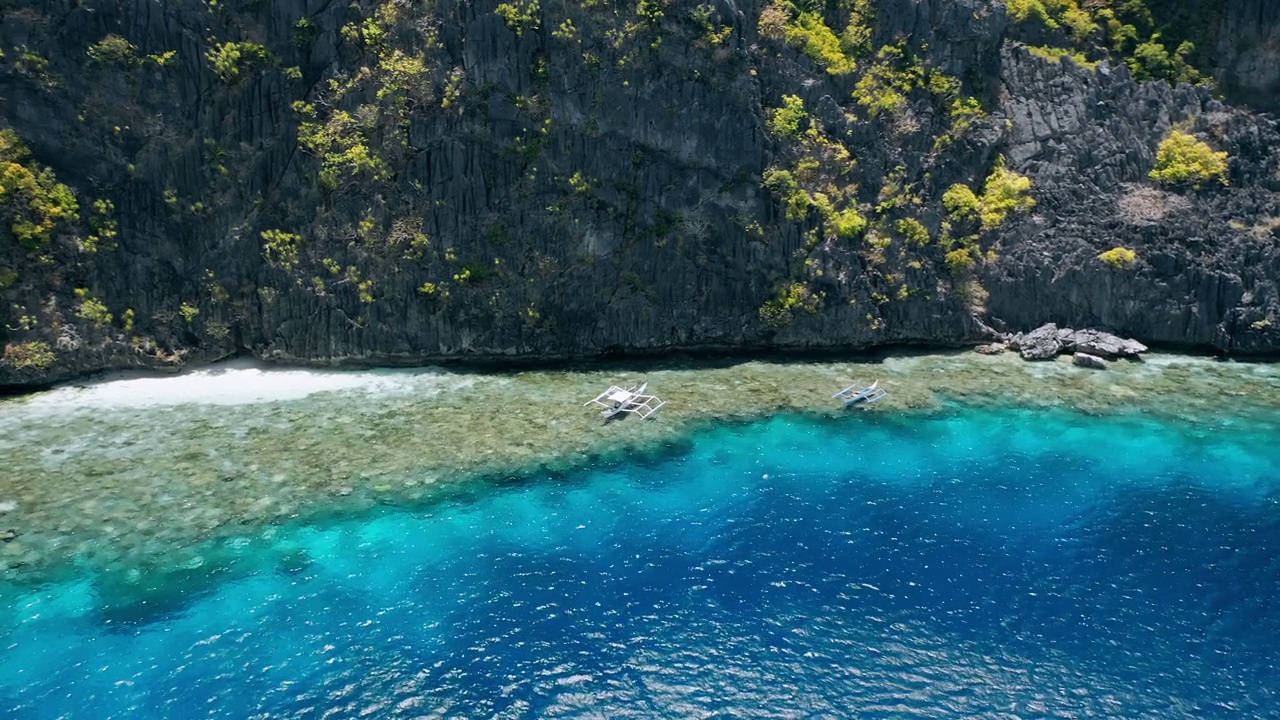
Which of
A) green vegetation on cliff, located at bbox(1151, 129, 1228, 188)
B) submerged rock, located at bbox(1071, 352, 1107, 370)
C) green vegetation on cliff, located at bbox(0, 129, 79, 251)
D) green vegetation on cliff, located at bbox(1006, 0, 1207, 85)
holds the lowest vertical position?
submerged rock, located at bbox(1071, 352, 1107, 370)

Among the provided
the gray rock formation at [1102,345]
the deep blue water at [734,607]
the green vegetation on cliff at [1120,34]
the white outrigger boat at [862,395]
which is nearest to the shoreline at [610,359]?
the gray rock formation at [1102,345]

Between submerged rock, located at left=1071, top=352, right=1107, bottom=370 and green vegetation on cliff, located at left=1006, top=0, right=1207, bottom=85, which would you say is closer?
submerged rock, located at left=1071, top=352, right=1107, bottom=370

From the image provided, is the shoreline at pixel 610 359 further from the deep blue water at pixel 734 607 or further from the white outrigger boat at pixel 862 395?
the deep blue water at pixel 734 607

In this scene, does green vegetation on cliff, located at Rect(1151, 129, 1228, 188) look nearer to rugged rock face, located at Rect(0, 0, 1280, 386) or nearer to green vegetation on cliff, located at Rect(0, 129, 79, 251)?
rugged rock face, located at Rect(0, 0, 1280, 386)

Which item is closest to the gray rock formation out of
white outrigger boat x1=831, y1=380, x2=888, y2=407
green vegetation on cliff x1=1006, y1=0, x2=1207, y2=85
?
white outrigger boat x1=831, y1=380, x2=888, y2=407

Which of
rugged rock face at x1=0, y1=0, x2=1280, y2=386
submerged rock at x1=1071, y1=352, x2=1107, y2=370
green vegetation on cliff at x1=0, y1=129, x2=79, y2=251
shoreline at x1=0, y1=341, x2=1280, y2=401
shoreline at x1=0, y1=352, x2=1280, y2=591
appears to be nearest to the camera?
shoreline at x1=0, y1=352, x2=1280, y2=591

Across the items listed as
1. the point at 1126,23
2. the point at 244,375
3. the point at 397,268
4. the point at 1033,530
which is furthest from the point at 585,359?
the point at 1126,23

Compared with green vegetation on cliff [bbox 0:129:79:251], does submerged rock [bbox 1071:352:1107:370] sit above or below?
below

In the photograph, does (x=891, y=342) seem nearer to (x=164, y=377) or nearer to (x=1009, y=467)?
(x=1009, y=467)
